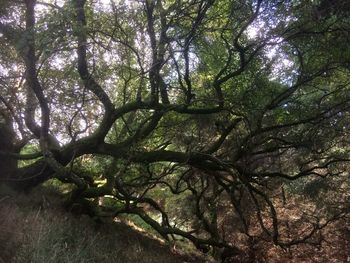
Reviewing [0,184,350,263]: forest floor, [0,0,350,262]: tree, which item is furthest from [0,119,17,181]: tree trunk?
[0,184,350,263]: forest floor

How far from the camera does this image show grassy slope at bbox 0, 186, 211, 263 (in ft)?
19.5

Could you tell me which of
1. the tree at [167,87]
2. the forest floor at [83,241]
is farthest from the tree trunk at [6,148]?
the forest floor at [83,241]

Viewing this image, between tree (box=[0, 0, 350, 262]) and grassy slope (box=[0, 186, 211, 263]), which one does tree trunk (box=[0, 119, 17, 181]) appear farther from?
grassy slope (box=[0, 186, 211, 263])

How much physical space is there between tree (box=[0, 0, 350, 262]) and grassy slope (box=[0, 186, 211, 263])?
0.69 meters

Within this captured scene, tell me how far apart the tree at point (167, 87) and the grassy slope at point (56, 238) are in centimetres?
69

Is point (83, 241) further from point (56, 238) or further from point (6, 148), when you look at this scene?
point (6, 148)

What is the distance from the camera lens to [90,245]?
771 cm

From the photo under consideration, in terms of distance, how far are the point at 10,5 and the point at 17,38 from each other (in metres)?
0.92

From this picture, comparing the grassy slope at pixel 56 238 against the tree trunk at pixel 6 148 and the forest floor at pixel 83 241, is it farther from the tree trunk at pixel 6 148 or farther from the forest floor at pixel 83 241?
the tree trunk at pixel 6 148

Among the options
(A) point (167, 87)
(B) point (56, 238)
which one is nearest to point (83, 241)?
(B) point (56, 238)

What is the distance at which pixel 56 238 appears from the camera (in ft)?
22.9

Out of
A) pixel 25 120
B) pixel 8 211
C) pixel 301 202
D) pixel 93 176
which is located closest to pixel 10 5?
pixel 25 120

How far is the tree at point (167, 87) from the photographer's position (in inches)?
316

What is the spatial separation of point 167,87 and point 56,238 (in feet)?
15.0
